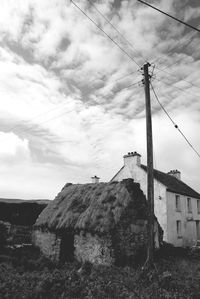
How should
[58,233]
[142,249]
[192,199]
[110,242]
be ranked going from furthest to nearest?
[192,199] → [58,233] → [142,249] → [110,242]

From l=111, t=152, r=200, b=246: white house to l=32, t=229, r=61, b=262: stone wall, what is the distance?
10.5m

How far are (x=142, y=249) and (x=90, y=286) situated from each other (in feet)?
16.3

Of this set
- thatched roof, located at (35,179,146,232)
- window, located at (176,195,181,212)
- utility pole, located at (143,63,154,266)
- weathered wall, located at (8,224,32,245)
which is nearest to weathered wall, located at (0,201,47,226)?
weathered wall, located at (8,224,32,245)

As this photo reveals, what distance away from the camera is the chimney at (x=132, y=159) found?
2461 centimetres

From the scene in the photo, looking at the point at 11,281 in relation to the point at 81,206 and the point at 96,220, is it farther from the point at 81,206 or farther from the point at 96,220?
the point at 81,206

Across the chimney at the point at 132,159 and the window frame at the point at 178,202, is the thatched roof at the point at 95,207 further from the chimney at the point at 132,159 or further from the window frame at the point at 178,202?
the window frame at the point at 178,202

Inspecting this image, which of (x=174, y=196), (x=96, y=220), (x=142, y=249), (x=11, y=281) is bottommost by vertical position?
(x=11, y=281)

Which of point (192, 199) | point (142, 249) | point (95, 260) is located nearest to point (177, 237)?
point (192, 199)

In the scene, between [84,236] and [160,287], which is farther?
[84,236]

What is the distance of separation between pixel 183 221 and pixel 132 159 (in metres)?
7.41

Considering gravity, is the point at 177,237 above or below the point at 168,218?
below

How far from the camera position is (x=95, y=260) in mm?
12375

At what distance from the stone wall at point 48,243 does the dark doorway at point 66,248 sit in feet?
0.81

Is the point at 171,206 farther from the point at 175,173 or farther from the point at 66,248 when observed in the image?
the point at 66,248
